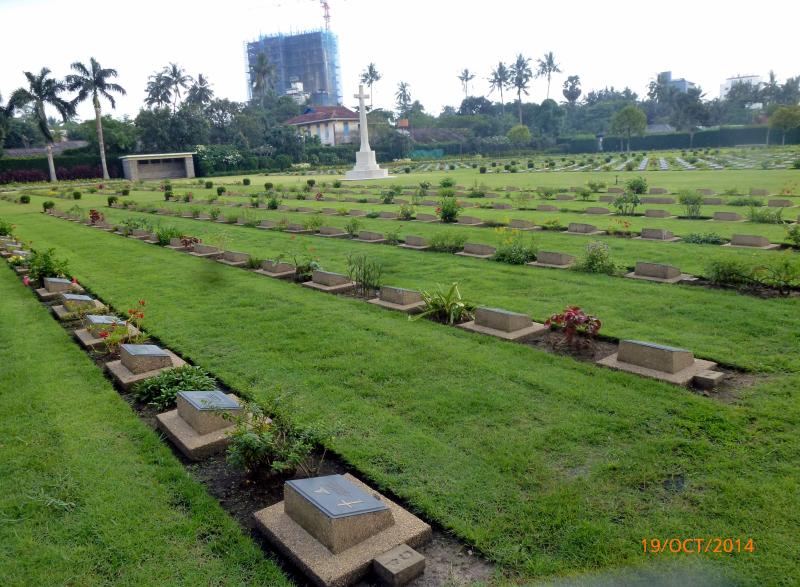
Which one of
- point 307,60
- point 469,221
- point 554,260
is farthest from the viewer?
point 307,60

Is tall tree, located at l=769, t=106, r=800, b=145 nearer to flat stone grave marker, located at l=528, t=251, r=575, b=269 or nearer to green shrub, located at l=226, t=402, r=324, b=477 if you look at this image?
flat stone grave marker, located at l=528, t=251, r=575, b=269

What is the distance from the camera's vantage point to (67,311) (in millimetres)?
7609

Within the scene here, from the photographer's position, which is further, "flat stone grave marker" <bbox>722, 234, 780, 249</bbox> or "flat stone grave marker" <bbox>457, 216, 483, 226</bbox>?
"flat stone grave marker" <bbox>457, 216, 483, 226</bbox>

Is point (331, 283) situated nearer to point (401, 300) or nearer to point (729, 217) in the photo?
point (401, 300)

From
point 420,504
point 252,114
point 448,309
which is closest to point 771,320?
point 448,309

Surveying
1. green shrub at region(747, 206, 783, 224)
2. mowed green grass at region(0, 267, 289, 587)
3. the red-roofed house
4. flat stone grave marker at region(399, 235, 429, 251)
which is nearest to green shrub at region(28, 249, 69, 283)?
mowed green grass at region(0, 267, 289, 587)

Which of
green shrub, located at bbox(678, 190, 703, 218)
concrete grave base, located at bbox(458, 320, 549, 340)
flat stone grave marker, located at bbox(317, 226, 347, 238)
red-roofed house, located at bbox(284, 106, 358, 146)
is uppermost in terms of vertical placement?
red-roofed house, located at bbox(284, 106, 358, 146)

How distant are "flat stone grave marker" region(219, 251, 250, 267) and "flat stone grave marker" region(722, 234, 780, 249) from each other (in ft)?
27.0

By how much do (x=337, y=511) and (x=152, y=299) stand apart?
6.30 meters

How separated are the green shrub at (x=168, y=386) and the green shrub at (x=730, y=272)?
605 cm

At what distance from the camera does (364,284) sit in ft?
26.6

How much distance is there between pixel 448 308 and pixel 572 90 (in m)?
87.9

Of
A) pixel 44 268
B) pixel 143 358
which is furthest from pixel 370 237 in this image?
pixel 143 358

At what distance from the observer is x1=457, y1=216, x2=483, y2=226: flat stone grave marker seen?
14.2 m
